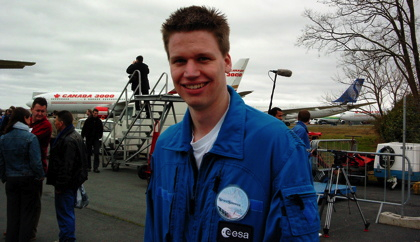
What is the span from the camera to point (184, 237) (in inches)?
67.6

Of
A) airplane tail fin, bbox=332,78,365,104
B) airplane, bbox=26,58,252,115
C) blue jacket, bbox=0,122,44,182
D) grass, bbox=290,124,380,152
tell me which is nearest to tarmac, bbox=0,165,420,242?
blue jacket, bbox=0,122,44,182

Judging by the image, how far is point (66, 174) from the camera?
16.3 ft

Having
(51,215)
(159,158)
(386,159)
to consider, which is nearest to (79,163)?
(51,215)

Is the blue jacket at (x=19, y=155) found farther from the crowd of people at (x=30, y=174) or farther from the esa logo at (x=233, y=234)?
the esa logo at (x=233, y=234)

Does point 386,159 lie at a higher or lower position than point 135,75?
lower

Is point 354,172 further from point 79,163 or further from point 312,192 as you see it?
point 312,192

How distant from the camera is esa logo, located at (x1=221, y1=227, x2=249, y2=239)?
4.95ft

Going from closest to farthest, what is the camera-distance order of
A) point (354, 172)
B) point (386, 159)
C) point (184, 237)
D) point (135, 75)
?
1. point (184, 237)
2. point (386, 159)
3. point (354, 172)
4. point (135, 75)

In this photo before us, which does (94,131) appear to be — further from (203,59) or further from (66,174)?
(203,59)

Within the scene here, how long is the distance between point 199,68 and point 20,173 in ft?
13.6

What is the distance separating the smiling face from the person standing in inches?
155

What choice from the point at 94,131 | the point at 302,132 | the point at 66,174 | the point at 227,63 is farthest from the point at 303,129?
the point at 94,131

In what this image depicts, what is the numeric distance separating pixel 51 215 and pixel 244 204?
6.58m

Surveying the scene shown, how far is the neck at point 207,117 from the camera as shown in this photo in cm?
176
